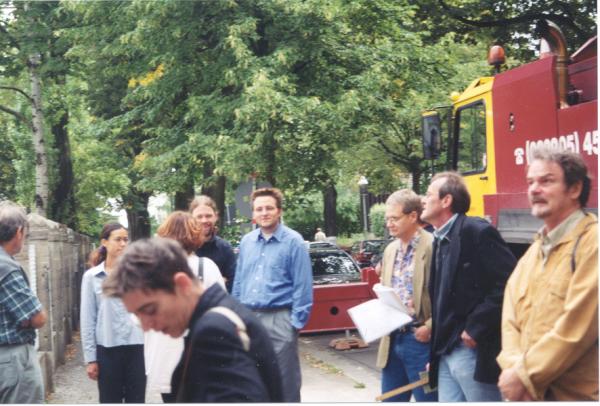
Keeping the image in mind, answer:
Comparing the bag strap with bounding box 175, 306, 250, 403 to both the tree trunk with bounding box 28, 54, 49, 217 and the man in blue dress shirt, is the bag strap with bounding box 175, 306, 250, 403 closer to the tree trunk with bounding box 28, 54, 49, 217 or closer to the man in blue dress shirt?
the man in blue dress shirt

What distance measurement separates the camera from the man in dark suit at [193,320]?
2549mm

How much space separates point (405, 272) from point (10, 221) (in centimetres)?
242

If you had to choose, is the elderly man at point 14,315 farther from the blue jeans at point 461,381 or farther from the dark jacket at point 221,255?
the blue jeans at point 461,381

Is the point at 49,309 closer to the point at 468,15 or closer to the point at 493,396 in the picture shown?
the point at 493,396

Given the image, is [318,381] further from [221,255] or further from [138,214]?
[138,214]

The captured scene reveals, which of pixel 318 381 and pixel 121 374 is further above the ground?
A: pixel 121 374

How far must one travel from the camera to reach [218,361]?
8.36 feet

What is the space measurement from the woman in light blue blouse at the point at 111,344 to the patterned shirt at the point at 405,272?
5.62ft

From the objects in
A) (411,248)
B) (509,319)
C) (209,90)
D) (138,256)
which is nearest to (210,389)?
(138,256)

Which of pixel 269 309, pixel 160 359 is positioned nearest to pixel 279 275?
pixel 269 309

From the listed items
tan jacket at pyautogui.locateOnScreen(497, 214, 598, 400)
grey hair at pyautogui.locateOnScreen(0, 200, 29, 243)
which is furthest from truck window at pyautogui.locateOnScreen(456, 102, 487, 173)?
tan jacket at pyautogui.locateOnScreen(497, 214, 598, 400)

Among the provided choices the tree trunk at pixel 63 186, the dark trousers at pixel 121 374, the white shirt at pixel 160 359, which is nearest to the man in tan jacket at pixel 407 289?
the white shirt at pixel 160 359

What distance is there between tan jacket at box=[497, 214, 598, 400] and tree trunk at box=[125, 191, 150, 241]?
22.9 metres

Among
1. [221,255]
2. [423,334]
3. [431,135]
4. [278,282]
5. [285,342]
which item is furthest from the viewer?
[431,135]
